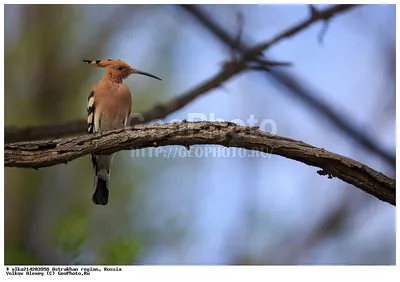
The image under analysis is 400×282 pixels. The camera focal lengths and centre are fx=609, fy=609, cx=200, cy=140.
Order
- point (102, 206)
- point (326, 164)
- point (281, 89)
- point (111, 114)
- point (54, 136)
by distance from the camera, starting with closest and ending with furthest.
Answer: point (326, 164), point (281, 89), point (54, 136), point (111, 114), point (102, 206)

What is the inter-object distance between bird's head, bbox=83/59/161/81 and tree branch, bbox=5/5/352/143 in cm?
68

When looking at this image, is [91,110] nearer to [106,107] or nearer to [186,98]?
[106,107]

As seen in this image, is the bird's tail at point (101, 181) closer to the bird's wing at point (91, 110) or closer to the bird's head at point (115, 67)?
the bird's wing at point (91, 110)

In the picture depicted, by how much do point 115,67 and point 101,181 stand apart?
0.93 metres

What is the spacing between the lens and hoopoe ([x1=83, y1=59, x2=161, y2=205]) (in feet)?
15.6

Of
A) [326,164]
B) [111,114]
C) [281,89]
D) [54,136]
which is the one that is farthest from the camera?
[111,114]

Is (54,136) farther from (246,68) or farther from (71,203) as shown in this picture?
(246,68)

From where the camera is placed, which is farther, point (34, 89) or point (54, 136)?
point (34, 89)

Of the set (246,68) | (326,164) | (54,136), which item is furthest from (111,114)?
(326,164)

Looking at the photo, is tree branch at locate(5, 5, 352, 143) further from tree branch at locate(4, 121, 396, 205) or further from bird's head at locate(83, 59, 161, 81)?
bird's head at locate(83, 59, 161, 81)

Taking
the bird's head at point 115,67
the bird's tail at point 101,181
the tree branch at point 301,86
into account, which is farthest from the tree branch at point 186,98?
the bird's head at point 115,67

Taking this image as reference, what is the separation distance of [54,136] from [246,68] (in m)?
1.43

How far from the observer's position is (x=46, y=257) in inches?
163

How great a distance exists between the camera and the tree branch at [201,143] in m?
3.60
